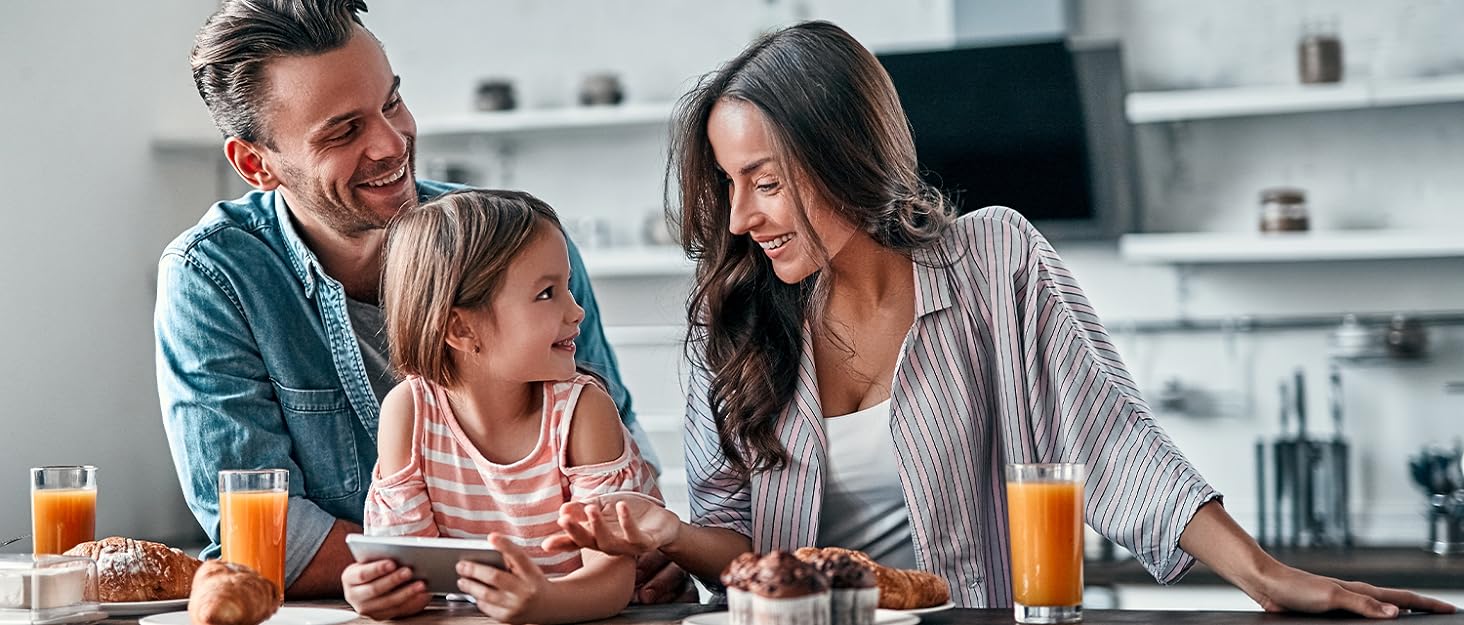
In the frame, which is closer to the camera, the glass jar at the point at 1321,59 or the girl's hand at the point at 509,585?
the girl's hand at the point at 509,585

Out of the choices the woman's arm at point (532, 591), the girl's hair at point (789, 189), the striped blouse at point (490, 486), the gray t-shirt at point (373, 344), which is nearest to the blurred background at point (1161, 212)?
the gray t-shirt at point (373, 344)

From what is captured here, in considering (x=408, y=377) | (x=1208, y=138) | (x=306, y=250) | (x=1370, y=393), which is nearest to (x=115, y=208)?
(x=306, y=250)

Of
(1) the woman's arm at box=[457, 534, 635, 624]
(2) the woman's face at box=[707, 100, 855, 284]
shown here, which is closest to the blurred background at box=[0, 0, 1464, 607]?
(2) the woman's face at box=[707, 100, 855, 284]

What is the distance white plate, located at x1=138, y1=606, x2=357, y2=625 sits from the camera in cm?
149

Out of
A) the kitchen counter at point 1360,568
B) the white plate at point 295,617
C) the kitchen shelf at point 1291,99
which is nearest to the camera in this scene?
the white plate at point 295,617

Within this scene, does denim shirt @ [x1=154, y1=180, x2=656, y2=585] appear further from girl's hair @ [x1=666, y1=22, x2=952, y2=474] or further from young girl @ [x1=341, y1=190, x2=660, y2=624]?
girl's hair @ [x1=666, y1=22, x2=952, y2=474]

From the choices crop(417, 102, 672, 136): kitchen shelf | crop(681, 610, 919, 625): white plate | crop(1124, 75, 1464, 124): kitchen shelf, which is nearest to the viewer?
crop(681, 610, 919, 625): white plate

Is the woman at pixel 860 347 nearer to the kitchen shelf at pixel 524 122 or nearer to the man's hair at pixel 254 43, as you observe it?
the man's hair at pixel 254 43

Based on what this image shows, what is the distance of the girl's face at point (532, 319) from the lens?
69.1 inches

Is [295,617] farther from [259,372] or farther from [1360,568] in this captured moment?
[1360,568]

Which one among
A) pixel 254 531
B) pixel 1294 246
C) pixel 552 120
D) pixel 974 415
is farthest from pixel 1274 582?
pixel 552 120

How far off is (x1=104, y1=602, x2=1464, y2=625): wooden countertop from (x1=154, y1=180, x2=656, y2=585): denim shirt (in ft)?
1.59

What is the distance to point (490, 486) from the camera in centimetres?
177

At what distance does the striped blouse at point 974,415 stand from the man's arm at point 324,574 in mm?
463
